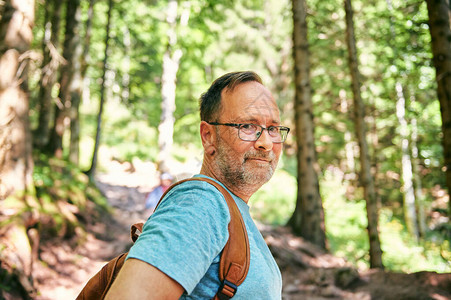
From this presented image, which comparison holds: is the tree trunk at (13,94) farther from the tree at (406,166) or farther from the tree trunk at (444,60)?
the tree at (406,166)

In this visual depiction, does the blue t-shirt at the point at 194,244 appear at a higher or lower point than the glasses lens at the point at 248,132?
lower

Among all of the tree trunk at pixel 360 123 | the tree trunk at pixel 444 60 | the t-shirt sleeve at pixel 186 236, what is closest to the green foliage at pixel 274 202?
the tree trunk at pixel 360 123

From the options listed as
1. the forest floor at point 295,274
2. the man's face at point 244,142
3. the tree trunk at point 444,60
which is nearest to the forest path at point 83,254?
the forest floor at point 295,274

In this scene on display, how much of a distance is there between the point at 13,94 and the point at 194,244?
547cm

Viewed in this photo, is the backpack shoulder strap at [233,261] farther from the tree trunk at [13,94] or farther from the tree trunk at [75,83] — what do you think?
the tree trunk at [75,83]

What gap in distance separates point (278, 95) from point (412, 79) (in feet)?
29.7

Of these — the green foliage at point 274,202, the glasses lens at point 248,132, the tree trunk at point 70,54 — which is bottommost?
the green foliage at point 274,202

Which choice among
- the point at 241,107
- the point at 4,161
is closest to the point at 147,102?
the point at 4,161

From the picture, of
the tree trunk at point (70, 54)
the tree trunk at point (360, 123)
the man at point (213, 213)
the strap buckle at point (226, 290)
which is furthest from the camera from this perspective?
the tree trunk at point (70, 54)

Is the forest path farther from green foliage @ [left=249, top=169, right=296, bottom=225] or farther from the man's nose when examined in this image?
green foliage @ [left=249, top=169, right=296, bottom=225]

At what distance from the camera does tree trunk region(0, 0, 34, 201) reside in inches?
201

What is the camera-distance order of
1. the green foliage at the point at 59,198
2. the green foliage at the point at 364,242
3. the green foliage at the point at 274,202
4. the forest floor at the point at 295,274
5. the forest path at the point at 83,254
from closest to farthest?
the forest floor at the point at 295,274 → the forest path at the point at 83,254 → the green foliage at the point at 59,198 → the green foliage at the point at 364,242 → the green foliage at the point at 274,202

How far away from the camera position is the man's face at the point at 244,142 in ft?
5.21

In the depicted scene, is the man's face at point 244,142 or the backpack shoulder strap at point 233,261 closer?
the backpack shoulder strap at point 233,261
